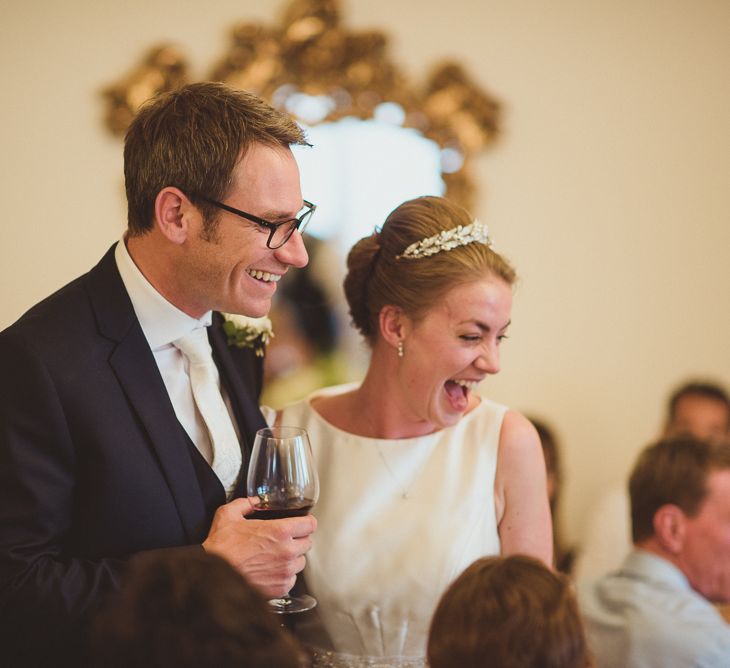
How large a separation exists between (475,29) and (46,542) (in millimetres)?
3786

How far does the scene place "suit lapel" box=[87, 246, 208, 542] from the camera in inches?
72.9

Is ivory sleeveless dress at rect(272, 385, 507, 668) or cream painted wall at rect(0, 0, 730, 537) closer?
ivory sleeveless dress at rect(272, 385, 507, 668)

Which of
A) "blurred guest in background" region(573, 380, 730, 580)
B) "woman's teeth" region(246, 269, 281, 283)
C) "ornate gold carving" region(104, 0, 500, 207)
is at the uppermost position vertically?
"ornate gold carving" region(104, 0, 500, 207)

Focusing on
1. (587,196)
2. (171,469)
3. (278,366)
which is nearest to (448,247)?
(171,469)

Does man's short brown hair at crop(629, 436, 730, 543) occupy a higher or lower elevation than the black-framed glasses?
lower

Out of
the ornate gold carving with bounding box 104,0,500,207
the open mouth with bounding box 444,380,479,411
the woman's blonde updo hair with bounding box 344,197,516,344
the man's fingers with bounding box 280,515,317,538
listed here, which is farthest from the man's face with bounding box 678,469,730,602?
the ornate gold carving with bounding box 104,0,500,207

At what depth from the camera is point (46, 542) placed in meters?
1.72

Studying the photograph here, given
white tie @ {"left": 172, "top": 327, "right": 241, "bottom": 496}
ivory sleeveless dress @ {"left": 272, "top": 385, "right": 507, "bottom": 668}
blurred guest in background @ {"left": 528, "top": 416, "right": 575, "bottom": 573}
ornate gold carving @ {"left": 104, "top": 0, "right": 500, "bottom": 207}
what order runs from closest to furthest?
white tie @ {"left": 172, "top": 327, "right": 241, "bottom": 496}
ivory sleeveless dress @ {"left": 272, "top": 385, "right": 507, "bottom": 668}
ornate gold carving @ {"left": 104, "top": 0, "right": 500, "bottom": 207}
blurred guest in background @ {"left": 528, "top": 416, "right": 575, "bottom": 573}

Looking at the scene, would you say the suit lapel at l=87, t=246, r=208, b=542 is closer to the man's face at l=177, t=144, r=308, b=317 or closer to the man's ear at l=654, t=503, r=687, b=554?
the man's face at l=177, t=144, r=308, b=317

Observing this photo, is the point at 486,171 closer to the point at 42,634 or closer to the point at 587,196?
the point at 587,196

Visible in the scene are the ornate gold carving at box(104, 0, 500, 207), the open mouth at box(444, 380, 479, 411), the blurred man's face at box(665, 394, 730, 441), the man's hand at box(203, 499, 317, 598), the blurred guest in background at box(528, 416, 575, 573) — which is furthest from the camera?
the blurred man's face at box(665, 394, 730, 441)

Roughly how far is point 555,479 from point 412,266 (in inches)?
99.1

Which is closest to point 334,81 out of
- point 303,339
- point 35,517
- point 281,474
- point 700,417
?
point 303,339

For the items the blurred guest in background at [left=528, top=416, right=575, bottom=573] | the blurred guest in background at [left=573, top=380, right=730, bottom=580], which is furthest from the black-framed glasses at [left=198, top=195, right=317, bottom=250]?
the blurred guest in background at [left=573, top=380, right=730, bottom=580]
